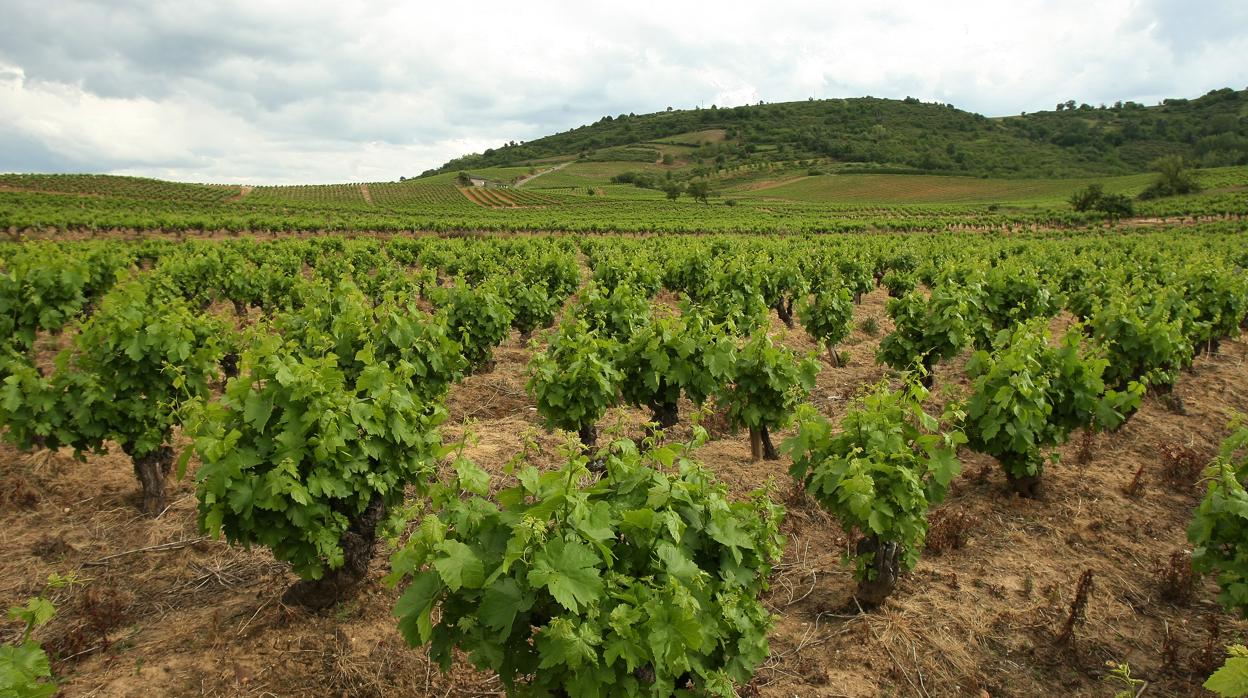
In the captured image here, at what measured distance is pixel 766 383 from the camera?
7477mm

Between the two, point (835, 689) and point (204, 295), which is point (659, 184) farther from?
point (835, 689)

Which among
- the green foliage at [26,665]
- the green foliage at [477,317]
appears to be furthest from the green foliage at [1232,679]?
the green foliage at [477,317]

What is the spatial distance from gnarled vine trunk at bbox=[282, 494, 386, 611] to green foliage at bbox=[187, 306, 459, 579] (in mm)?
152

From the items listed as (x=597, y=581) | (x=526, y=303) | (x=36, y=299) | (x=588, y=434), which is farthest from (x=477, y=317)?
(x=597, y=581)

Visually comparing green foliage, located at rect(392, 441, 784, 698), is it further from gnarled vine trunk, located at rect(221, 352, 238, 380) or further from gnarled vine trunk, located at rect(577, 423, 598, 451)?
gnarled vine trunk, located at rect(221, 352, 238, 380)

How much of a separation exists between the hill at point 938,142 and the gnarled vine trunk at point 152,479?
12920cm

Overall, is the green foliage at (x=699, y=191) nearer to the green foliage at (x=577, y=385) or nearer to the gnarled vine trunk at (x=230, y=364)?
the gnarled vine trunk at (x=230, y=364)

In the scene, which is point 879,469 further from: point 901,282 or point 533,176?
point 533,176

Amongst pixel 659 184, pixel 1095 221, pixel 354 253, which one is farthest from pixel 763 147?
pixel 354 253

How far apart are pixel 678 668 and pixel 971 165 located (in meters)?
142

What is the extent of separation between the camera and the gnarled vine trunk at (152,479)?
22.1ft

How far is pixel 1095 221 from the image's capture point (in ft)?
194

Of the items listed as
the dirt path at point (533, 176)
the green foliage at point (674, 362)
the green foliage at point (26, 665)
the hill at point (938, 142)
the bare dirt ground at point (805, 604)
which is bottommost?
the bare dirt ground at point (805, 604)

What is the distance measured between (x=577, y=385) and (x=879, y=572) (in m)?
3.75
